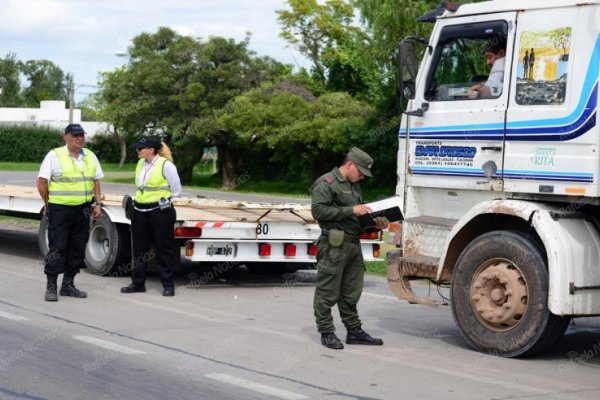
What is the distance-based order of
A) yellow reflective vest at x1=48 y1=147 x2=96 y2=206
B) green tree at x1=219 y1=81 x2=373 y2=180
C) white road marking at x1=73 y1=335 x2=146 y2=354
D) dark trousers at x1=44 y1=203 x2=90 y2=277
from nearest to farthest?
white road marking at x1=73 y1=335 x2=146 y2=354 < dark trousers at x1=44 y1=203 x2=90 y2=277 < yellow reflective vest at x1=48 y1=147 x2=96 y2=206 < green tree at x1=219 y1=81 x2=373 y2=180

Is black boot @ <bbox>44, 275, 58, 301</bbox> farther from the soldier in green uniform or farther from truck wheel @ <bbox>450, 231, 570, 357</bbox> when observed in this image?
truck wheel @ <bbox>450, 231, 570, 357</bbox>

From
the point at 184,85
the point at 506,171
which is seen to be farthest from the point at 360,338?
the point at 184,85

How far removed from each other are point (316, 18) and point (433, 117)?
4672cm

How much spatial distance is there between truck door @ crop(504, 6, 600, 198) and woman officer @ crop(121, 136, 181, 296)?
4.51 m

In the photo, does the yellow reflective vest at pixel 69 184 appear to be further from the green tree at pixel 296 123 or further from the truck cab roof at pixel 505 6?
the green tree at pixel 296 123

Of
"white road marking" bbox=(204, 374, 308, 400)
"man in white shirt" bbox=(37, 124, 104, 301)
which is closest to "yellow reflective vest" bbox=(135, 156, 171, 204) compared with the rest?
"man in white shirt" bbox=(37, 124, 104, 301)

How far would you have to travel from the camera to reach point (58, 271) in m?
11.1

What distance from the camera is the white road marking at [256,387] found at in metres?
6.99

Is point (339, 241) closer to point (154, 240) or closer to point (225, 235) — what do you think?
point (225, 235)

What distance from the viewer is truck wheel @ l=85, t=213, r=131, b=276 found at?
12.9 meters

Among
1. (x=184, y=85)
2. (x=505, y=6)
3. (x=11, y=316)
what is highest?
(x=184, y=85)

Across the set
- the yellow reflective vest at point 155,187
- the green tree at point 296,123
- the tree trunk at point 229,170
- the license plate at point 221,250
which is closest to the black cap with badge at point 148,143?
the yellow reflective vest at point 155,187

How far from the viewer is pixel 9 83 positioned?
373 ft

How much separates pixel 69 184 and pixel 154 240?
115 centimetres
